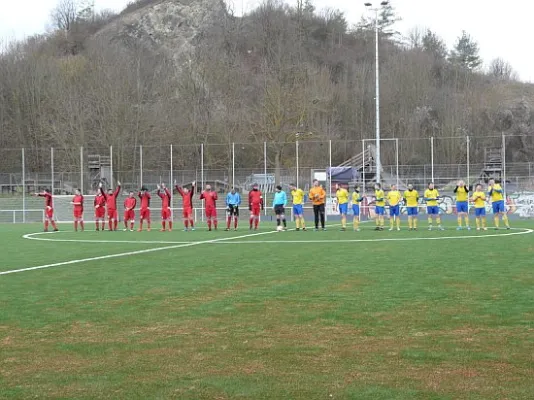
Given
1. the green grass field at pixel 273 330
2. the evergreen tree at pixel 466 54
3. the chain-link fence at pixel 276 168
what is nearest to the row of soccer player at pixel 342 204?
the green grass field at pixel 273 330

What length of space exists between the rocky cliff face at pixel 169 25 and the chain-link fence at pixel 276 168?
2079 inches

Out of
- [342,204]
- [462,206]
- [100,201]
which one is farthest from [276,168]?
[462,206]

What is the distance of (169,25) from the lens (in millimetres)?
113875

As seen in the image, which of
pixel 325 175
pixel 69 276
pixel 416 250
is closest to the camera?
pixel 69 276

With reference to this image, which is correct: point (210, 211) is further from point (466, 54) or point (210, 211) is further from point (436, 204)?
point (466, 54)

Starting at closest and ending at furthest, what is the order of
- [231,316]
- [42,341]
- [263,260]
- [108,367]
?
[108,367] < [42,341] < [231,316] < [263,260]

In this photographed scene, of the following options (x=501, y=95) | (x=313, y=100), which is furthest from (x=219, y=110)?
(x=501, y=95)

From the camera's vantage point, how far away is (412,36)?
105 meters

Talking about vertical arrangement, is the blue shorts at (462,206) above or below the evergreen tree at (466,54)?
below

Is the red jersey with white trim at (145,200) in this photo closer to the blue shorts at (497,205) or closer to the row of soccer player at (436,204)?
the row of soccer player at (436,204)

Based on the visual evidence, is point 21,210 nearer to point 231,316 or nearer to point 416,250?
point 416,250

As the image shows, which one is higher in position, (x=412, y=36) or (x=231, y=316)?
(x=412, y=36)

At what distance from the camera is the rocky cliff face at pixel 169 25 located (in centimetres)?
10912

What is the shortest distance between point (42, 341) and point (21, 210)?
45.5 meters
